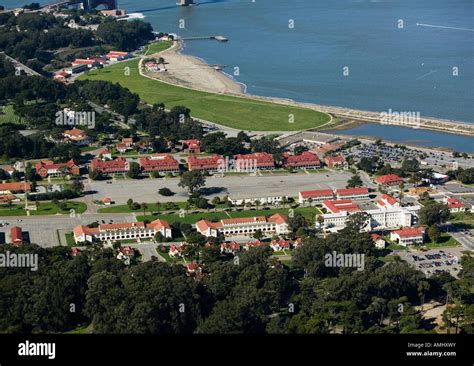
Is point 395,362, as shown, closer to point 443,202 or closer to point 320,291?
point 320,291

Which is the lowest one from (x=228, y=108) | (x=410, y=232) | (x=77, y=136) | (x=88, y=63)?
(x=410, y=232)

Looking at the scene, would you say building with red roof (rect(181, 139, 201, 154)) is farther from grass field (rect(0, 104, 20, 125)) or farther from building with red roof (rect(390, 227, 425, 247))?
building with red roof (rect(390, 227, 425, 247))

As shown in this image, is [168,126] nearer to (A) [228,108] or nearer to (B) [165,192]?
(A) [228,108]

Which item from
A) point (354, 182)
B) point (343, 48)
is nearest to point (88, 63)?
point (343, 48)

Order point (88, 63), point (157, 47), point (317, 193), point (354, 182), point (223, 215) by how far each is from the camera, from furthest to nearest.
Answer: point (157, 47) < point (88, 63) < point (354, 182) < point (317, 193) < point (223, 215)

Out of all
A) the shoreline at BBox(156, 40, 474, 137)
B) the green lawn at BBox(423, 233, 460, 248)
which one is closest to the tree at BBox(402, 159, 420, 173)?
the green lawn at BBox(423, 233, 460, 248)

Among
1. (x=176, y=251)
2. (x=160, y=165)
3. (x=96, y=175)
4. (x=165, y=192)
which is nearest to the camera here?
(x=176, y=251)

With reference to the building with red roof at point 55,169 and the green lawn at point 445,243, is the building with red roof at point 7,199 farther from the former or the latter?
the green lawn at point 445,243

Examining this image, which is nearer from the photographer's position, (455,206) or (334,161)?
(455,206)
